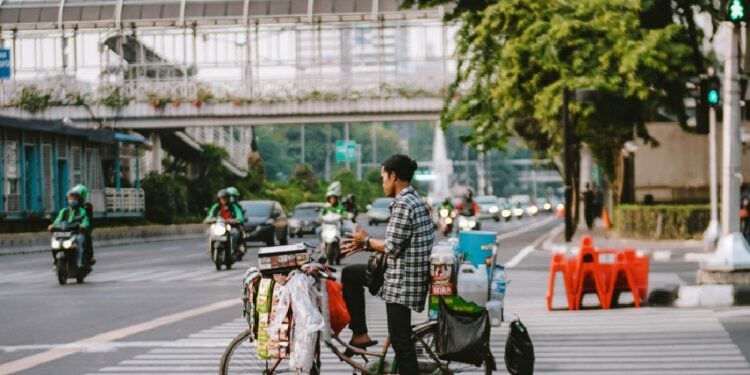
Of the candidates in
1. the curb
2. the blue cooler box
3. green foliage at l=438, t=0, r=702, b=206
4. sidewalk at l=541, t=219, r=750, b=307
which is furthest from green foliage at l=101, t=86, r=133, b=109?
the blue cooler box

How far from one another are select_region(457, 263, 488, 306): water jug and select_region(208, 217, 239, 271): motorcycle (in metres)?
17.6

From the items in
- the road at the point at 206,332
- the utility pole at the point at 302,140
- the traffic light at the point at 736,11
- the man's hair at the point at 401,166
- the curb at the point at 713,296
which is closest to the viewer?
Answer: the man's hair at the point at 401,166

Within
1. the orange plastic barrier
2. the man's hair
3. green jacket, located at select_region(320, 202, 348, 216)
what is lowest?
the orange plastic barrier

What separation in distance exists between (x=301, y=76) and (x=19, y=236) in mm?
18039

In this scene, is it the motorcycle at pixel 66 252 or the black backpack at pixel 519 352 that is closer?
the black backpack at pixel 519 352

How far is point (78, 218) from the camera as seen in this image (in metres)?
25.3

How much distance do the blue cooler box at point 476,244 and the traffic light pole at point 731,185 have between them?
16.5ft

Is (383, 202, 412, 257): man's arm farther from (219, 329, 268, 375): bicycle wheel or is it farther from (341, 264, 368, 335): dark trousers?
(219, 329, 268, 375): bicycle wheel

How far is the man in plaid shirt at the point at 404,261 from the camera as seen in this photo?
9.48m

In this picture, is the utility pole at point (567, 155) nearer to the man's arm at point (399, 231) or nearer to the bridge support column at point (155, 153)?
the man's arm at point (399, 231)

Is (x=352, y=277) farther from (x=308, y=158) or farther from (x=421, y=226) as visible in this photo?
(x=308, y=158)

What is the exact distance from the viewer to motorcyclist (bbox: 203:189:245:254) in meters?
29.6

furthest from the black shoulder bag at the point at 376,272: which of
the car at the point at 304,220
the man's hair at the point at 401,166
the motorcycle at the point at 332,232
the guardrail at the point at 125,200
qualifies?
the guardrail at the point at 125,200

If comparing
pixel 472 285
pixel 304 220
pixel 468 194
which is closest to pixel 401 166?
pixel 472 285
